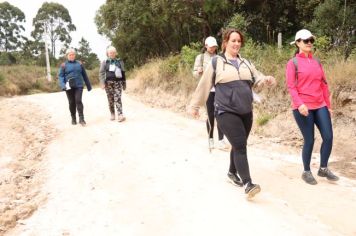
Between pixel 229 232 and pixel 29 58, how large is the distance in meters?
55.1

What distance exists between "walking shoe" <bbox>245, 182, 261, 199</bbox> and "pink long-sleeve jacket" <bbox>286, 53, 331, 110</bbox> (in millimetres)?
1446

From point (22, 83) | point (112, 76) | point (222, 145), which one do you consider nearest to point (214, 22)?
point (112, 76)

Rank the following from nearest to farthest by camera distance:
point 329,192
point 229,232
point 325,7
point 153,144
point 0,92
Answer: point 229,232 → point 329,192 → point 153,144 → point 325,7 → point 0,92

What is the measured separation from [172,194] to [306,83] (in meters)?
2.23

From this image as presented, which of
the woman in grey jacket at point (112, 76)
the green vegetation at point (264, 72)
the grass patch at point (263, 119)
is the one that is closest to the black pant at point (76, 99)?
the woman in grey jacket at point (112, 76)

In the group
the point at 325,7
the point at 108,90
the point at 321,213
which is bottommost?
the point at 321,213

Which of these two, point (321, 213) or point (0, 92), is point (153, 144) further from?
point (0, 92)

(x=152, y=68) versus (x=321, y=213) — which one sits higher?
(x=152, y=68)

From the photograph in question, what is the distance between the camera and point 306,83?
5.98 meters

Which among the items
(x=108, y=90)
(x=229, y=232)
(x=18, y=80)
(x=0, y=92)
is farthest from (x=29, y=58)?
(x=229, y=232)

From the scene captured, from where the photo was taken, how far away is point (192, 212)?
4.94 m

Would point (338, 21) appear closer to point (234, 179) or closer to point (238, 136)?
point (234, 179)

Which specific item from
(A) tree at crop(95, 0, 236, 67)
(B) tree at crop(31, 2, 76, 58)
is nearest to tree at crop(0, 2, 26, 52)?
(B) tree at crop(31, 2, 76, 58)

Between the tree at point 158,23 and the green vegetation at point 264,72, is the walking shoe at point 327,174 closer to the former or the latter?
the green vegetation at point 264,72
